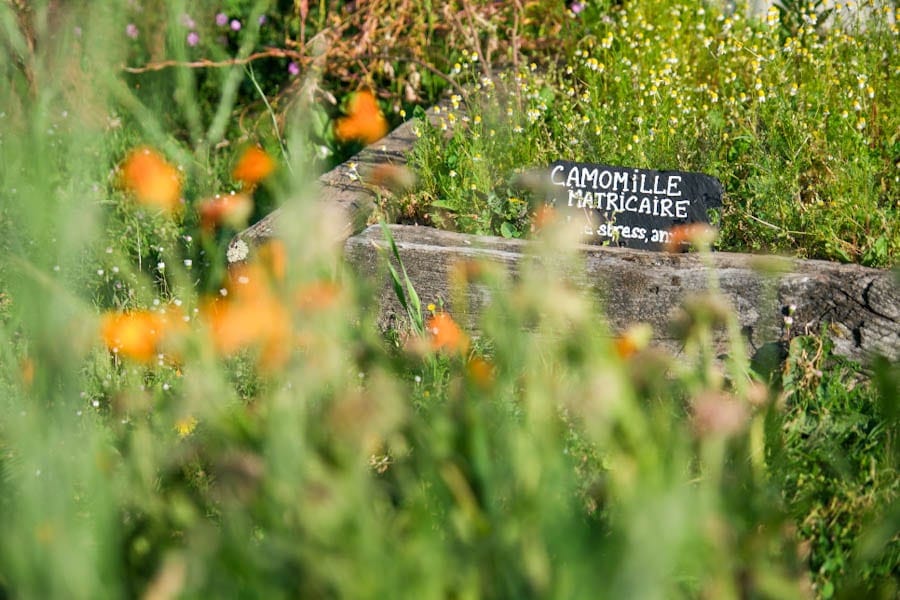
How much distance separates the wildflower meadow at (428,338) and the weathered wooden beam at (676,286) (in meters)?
0.05

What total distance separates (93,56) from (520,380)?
1.30m

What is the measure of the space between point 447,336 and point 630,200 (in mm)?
682

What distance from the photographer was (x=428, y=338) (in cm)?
246

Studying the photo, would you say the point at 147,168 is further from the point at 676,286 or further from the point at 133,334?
the point at 676,286

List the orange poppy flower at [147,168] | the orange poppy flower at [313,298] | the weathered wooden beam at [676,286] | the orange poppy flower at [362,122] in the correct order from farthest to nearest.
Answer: the orange poppy flower at [362,122] → the orange poppy flower at [147,168] → the weathered wooden beam at [676,286] → the orange poppy flower at [313,298]

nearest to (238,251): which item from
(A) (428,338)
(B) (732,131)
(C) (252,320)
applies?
(A) (428,338)

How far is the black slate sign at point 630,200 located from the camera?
8.76 ft

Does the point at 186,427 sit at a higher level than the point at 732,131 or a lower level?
lower

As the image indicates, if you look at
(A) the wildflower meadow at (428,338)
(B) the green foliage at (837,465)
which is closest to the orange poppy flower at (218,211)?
(A) the wildflower meadow at (428,338)

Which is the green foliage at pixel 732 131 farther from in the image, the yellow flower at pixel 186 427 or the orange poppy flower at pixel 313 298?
the orange poppy flower at pixel 313 298

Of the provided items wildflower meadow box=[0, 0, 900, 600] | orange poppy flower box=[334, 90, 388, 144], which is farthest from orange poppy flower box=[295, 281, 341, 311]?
orange poppy flower box=[334, 90, 388, 144]

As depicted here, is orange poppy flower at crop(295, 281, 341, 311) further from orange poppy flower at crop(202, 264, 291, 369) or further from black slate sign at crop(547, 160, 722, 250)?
black slate sign at crop(547, 160, 722, 250)

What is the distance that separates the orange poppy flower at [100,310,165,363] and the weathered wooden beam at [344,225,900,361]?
0.51m

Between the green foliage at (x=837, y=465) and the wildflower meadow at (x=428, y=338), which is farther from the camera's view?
the green foliage at (x=837, y=465)
